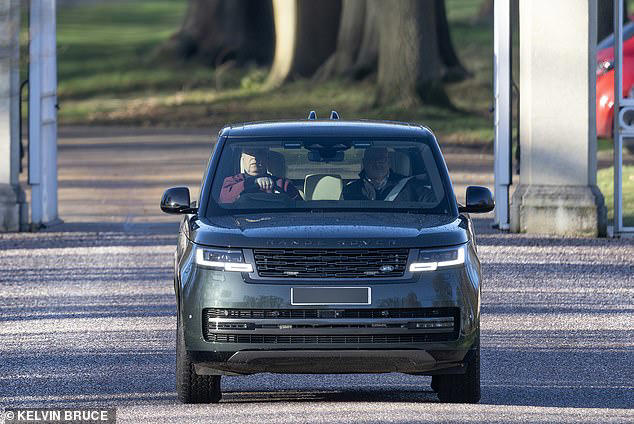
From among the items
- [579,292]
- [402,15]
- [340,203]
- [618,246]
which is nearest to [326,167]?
[340,203]

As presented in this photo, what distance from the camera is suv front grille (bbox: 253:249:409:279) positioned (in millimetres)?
8484

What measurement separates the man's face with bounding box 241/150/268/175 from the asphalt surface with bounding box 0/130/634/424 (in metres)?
1.31

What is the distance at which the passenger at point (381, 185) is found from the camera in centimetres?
955

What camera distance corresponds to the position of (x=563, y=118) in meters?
17.2

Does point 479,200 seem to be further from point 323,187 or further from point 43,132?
point 43,132

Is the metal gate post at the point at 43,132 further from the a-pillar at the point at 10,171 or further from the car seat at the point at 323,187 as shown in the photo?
the car seat at the point at 323,187

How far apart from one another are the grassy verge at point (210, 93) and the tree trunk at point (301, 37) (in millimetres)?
826

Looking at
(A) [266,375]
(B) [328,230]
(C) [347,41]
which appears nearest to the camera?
(B) [328,230]

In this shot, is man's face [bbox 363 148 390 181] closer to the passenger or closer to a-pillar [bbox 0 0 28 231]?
the passenger

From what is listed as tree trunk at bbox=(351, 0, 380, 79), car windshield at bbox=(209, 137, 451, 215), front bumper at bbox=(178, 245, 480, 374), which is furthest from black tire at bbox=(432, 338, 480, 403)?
tree trunk at bbox=(351, 0, 380, 79)

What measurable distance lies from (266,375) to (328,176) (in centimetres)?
146

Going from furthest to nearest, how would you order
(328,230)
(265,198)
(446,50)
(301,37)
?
1. (301,37)
2. (446,50)
3. (265,198)
4. (328,230)

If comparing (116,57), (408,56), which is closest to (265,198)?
(408,56)

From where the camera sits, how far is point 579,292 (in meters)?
13.9
